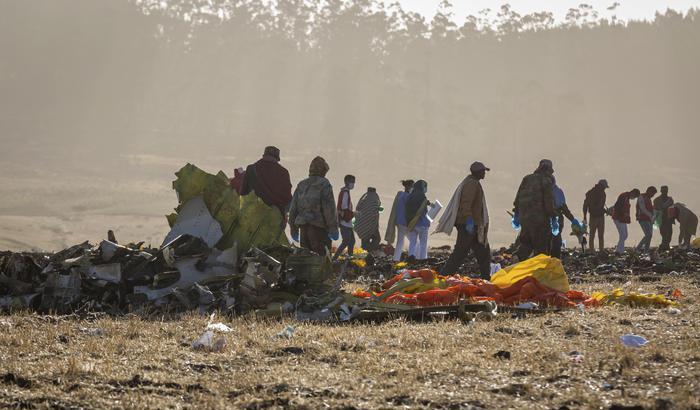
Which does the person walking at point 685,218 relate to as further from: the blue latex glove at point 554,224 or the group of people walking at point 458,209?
the blue latex glove at point 554,224

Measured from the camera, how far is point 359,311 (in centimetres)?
866

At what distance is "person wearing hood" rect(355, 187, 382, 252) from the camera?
828 inches

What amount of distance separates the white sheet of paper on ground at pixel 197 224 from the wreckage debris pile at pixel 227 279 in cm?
1

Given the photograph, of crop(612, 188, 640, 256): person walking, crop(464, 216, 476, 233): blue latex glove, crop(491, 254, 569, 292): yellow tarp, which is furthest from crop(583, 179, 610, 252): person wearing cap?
crop(491, 254, 569, 292): yellow tarp

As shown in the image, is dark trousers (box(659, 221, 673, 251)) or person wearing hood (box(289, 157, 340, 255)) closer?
person wearing hood (box(289, 157, 340, 255))

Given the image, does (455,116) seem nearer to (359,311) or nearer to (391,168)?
(391,168)

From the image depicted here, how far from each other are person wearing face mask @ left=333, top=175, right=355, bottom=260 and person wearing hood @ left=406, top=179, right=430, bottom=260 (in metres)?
1.07

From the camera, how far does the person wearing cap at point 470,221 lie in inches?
472

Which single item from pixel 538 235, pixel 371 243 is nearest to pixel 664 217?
pixel 371 243

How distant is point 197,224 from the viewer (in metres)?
10.6

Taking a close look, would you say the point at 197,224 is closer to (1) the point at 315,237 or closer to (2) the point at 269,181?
(1) the point at 315,237

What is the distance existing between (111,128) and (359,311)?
287 feet

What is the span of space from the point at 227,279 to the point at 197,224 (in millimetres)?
1282

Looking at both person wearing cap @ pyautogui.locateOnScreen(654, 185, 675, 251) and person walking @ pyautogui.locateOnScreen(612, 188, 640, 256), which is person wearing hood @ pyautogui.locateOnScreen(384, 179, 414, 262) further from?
person wearing cap @ pyautogui.locateOnScreen(654, 185, 675, 251)
